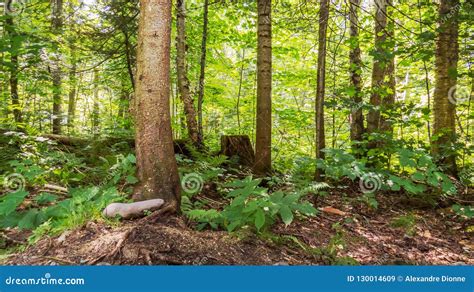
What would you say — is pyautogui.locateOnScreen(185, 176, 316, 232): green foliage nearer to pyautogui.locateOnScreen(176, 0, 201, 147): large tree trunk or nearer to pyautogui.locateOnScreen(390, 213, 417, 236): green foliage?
pyautogui.locateOnScreen(390, 213, 417, 236): green foliage

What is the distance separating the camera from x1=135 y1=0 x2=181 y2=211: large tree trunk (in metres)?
3.33

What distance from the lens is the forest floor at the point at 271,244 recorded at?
2.53 m

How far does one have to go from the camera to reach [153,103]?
336 cm

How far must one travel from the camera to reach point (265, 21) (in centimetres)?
577

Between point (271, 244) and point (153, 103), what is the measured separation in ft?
6.30

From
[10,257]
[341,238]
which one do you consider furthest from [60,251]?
[341,238]

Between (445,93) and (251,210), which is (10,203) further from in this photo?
(445,93)

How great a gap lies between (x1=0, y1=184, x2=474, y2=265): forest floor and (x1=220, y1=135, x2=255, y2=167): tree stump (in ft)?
8.43

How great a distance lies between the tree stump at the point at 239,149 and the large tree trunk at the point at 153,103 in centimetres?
362

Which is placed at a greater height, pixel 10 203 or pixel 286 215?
pixel 10 203

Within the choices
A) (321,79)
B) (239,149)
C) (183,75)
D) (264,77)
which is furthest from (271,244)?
(183,75)

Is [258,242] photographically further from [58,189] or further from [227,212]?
[58,189]

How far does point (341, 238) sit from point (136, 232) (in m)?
2.36

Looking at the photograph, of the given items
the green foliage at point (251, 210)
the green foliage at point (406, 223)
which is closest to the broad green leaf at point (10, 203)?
the green foliage at point (251, 210)
